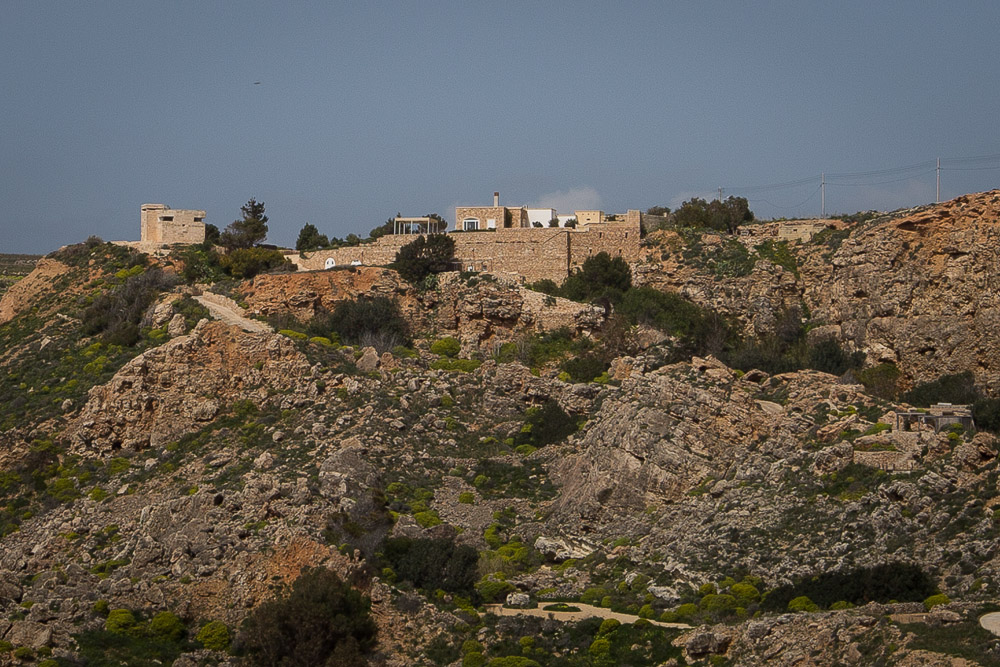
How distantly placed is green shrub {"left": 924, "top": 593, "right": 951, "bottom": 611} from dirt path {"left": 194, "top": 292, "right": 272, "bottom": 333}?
98.3ft

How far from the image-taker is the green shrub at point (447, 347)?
2459 inches

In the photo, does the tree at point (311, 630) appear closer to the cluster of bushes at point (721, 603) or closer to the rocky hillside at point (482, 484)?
the rocky hillside at point (482, 484)

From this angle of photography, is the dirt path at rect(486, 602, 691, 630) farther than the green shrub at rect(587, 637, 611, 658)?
Yes

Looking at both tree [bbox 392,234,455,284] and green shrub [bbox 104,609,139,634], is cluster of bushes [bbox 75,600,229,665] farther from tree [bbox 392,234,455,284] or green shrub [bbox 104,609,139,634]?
tree [bbox 392,234,455,284]

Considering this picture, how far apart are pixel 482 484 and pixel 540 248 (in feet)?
65.8

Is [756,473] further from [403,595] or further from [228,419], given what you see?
[228,419]

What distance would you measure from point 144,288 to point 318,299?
7.96 m

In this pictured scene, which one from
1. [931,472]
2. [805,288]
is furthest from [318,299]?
[931,472]

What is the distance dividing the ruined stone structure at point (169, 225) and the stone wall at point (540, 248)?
10694mm

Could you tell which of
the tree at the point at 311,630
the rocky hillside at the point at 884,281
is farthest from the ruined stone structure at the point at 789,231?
the tree at the point at 311,630

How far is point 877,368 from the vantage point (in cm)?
5931

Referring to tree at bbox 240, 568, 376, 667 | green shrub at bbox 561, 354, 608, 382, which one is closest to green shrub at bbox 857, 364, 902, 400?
green shrub at bbox 561, 354, 608, 382

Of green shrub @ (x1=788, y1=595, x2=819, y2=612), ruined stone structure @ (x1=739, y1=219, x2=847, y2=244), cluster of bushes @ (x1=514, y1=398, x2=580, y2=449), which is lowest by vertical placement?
green shrub @ (x1=788, y1=595, x2=819, y2=612)

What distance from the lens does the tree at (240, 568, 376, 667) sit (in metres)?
37.9
